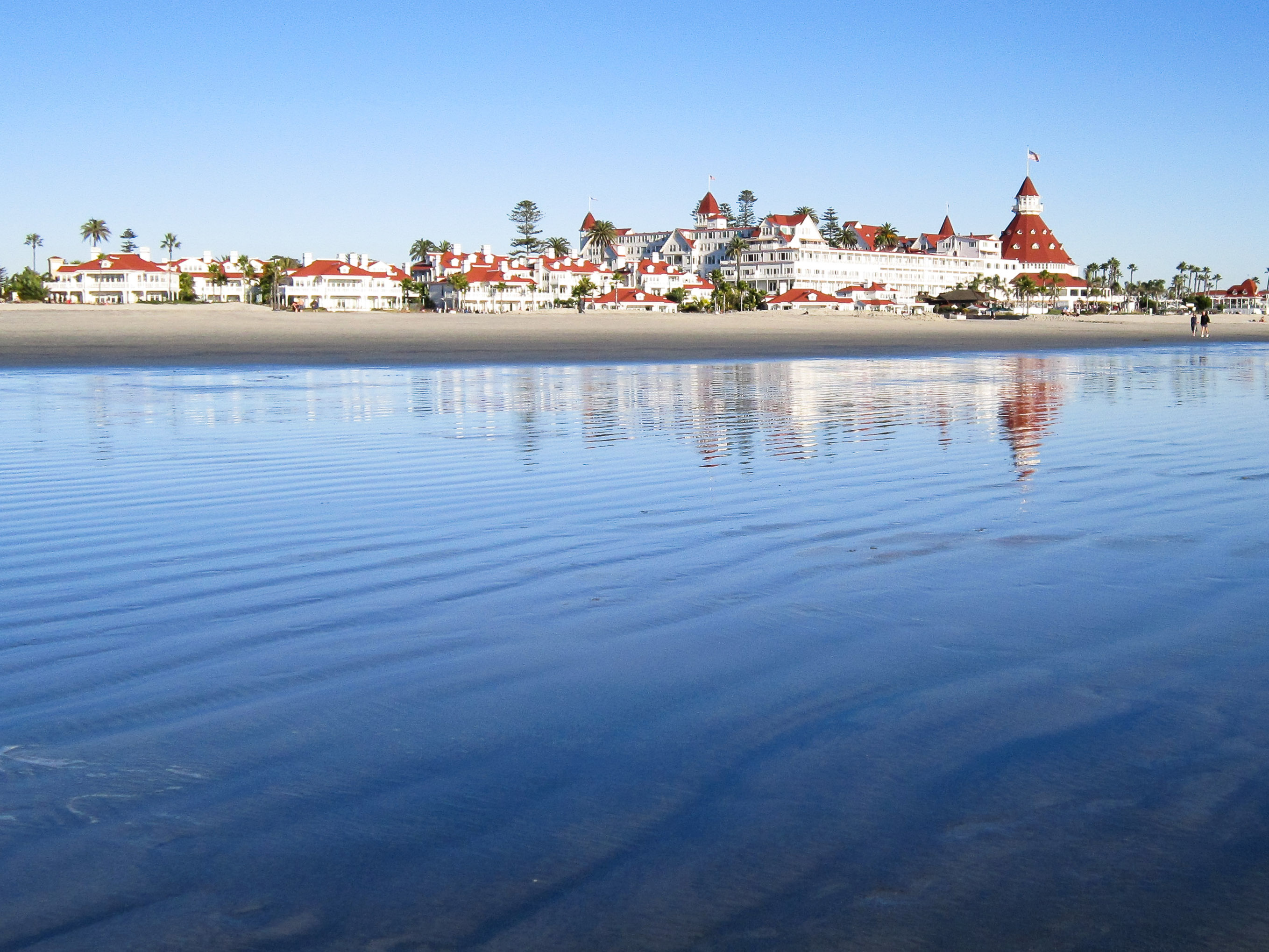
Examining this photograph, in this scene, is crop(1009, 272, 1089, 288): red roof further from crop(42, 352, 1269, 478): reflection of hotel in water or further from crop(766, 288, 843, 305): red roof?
crop(42, 352, 1269, 478): reflection of hotel in water

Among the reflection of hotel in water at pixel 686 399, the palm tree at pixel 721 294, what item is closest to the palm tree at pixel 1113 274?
the palm tree at pixel 721 294

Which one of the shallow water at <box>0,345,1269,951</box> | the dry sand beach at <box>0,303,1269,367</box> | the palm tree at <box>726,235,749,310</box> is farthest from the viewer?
the palm tree at <box>726,235,749,310</box>

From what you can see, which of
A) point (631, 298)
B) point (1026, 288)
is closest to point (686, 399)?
point (631, 298)

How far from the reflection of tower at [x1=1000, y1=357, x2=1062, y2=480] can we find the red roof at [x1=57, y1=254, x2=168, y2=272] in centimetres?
12068

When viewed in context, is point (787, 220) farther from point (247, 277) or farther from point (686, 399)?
point (686, 399)

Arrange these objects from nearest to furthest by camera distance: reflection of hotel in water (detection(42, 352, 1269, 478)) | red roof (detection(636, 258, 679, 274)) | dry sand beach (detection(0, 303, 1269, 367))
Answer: reflection of hotel in water (detection(42, 352, 1269, 478)), dry sand beach (detection(0, 303, 1269, 367)), red roof (detection(636, 258, 679, 274))

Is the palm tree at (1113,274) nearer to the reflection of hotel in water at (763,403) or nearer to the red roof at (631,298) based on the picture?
the red roof at (631,298)

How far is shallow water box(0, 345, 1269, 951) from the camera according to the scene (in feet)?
8.91

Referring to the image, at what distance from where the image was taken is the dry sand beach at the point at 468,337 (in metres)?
34.0

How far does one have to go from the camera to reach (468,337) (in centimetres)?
4734

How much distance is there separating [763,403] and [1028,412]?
368cm

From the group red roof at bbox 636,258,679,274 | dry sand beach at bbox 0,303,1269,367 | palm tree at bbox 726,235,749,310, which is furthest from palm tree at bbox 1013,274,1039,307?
dry sand beach at bbox 0,303,1269,367

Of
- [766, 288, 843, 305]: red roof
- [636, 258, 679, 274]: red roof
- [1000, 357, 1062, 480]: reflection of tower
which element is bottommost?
[1000, 357, 1062, 480]: reflection of tower

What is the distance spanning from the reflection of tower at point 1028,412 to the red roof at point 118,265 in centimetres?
12068
